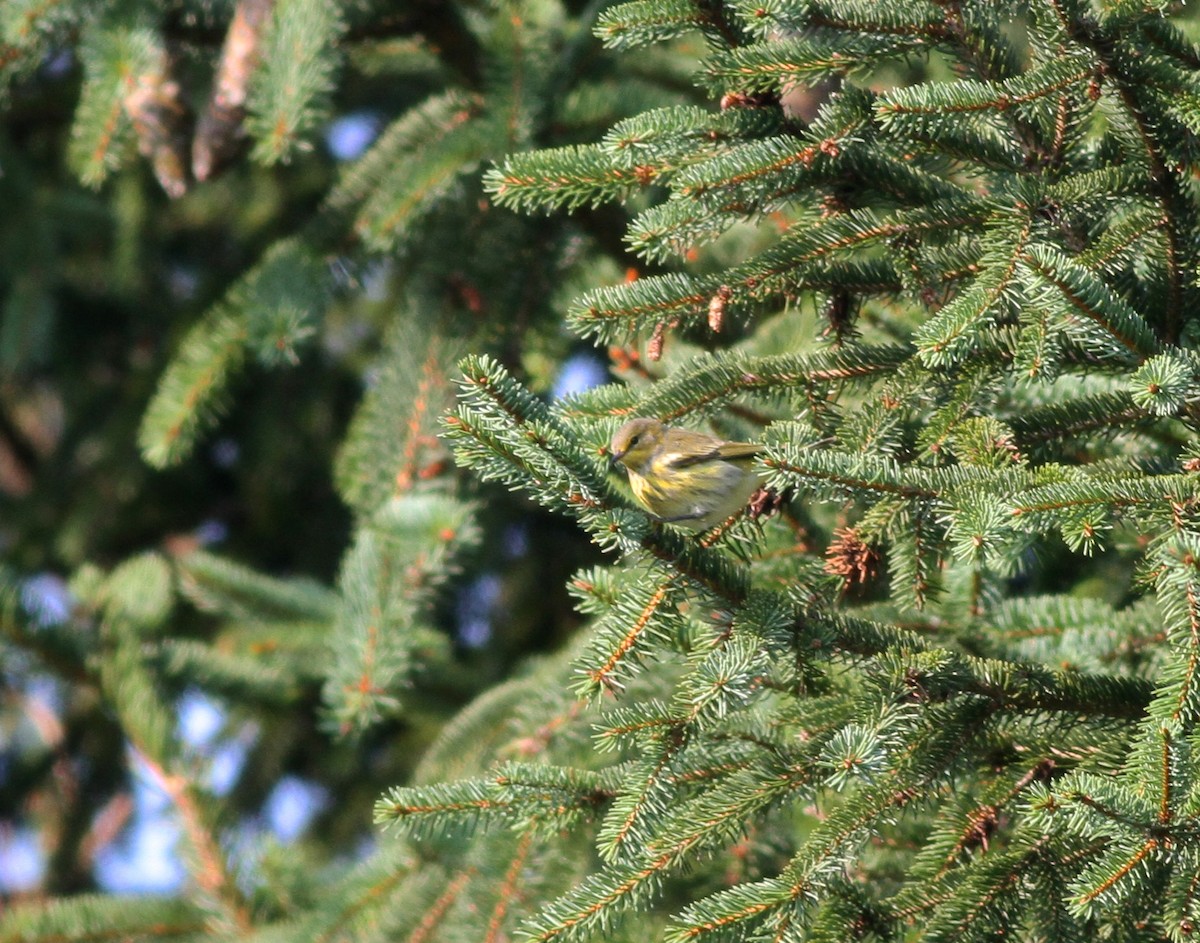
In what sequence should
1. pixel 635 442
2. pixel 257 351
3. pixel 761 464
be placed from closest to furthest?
pixel 761 464 → pixel 635 442 → pixel 257 351

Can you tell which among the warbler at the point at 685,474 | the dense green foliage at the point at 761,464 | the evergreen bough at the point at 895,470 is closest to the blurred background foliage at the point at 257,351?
the dense green foliage at the point at 761,464

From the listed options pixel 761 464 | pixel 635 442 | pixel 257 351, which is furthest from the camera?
pixel 257 351

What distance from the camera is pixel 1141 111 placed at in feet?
6.05

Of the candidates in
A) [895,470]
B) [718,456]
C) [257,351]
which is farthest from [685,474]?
[257,351]

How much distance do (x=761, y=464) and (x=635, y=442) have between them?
0.75 m

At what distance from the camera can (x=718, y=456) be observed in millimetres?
2455

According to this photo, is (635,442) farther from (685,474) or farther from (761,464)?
(761,464)

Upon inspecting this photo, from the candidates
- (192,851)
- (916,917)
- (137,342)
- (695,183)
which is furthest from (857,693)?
(137,342)

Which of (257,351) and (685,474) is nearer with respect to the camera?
(685,474)

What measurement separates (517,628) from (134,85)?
2836 millimetres

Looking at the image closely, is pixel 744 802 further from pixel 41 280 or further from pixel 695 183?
pixel 41 280

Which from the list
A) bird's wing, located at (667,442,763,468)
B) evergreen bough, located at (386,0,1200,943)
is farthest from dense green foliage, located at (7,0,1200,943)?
bird's wing, located at (667,442,763,468)

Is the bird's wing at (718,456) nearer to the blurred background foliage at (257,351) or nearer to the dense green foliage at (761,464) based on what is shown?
the dense green foliage at (761,464)

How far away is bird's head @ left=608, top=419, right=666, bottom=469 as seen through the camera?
2.29 metres
